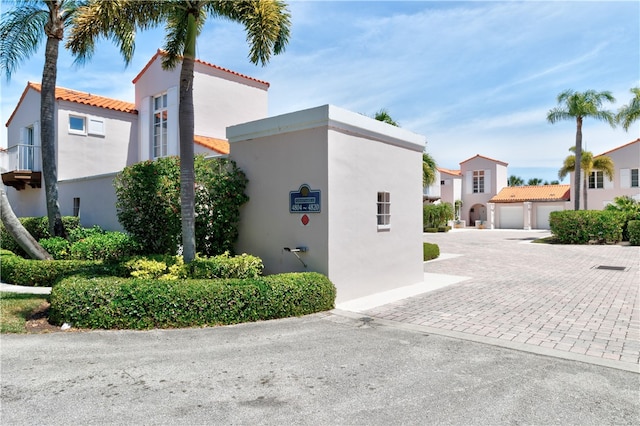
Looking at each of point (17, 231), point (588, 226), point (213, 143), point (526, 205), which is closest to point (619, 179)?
point (526, 205)

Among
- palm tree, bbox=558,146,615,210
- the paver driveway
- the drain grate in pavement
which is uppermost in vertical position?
palm tree, bbox=558,146,615,210

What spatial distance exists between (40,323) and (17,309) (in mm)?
936

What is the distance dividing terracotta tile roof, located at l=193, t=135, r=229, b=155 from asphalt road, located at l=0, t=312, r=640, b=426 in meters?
8.89

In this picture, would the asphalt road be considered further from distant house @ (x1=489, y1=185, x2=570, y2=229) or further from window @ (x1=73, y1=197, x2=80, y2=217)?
distant house @ (x1=489, y1=185, x2=570, y2=229)

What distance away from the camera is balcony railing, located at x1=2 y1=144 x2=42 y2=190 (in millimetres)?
16766

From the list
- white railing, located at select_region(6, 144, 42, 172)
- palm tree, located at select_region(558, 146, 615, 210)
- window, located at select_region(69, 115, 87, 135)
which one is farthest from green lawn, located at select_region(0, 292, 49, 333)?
palm tree, located at select_region(558, 146, 615, 210)

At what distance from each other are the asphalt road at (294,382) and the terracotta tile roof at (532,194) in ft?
136

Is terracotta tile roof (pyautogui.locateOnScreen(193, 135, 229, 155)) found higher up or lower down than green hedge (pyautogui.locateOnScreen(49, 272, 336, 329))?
higher up

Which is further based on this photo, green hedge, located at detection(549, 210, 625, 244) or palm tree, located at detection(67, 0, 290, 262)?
green hedge, located at detection(549, 210, 625, 244)

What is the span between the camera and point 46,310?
23.2ft

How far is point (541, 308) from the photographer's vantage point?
25.2ft

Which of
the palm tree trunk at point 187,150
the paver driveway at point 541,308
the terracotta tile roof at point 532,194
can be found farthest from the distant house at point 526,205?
the palm tree trunk at point 187,150

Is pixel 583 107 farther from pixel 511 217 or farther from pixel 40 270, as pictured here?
pixel 40 270

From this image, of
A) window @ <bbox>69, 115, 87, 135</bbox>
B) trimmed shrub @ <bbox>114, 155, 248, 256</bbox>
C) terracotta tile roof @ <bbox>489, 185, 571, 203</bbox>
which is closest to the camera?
trimmed shrub @ <bbox>114, 155, 248, 256</bbox>
